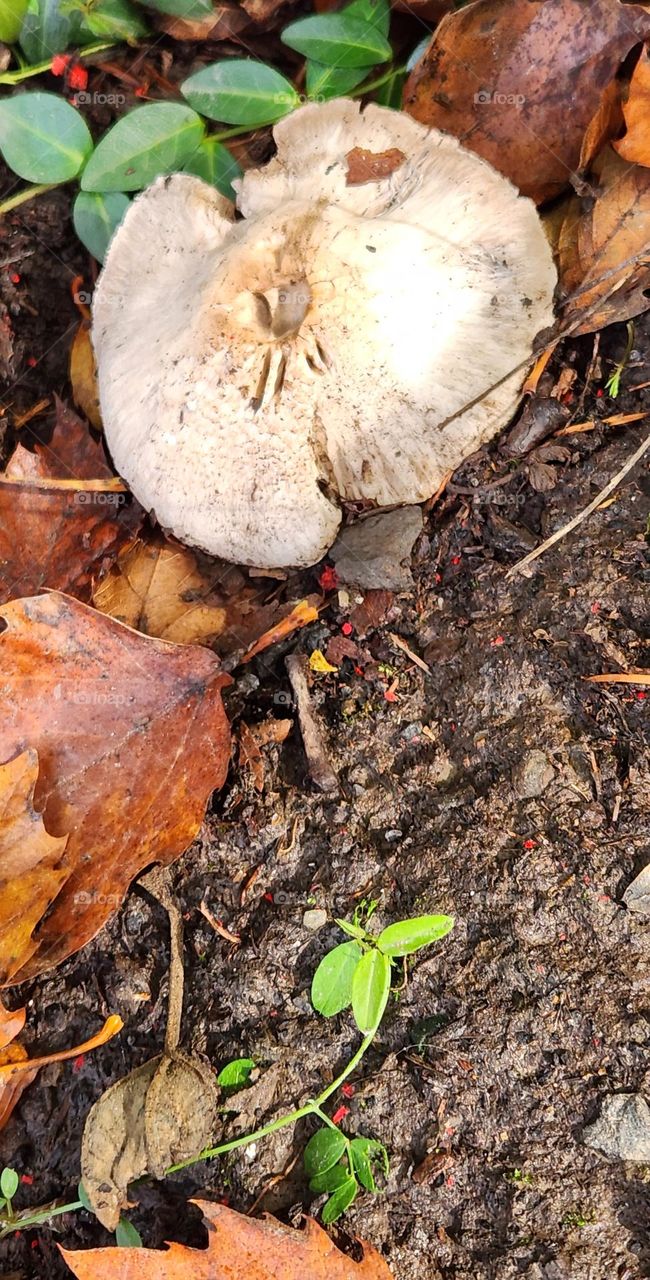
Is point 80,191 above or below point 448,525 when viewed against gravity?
above

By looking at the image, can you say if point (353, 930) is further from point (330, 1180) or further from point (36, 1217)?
point (36, 1217)

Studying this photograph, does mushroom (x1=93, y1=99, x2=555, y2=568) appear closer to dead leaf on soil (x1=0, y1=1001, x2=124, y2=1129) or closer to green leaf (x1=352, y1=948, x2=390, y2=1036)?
green leaf (x1=352, y1=948, x2=390, y2=1036)

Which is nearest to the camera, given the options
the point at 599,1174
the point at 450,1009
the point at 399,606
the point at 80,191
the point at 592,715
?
the point at 599,1174

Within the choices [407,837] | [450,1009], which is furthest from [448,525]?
[450,1009]

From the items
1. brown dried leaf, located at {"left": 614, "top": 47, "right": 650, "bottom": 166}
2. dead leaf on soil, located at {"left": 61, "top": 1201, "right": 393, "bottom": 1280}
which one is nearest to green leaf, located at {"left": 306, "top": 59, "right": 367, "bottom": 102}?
brown dried leaf, located at {"left": 614, "top": 47, "right": 650, "bottom": 166}

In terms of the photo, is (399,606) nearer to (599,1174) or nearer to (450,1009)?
(450,1009)
